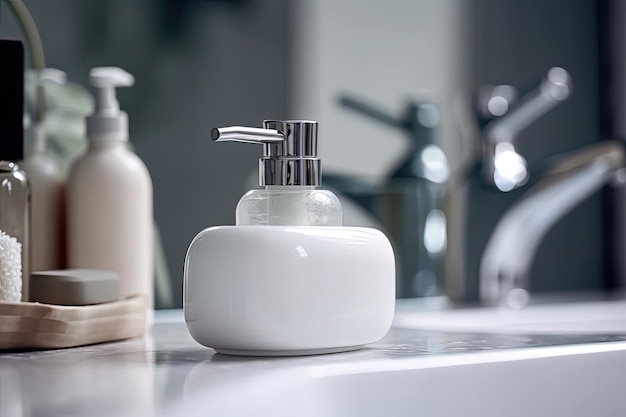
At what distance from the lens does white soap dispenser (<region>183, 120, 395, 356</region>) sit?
1.60 ft

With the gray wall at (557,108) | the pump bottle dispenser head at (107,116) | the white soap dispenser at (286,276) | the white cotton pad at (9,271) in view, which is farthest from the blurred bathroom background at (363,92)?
the white soap dispenser at (286,276)

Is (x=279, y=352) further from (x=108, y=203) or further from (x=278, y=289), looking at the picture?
(x=108, y=203)

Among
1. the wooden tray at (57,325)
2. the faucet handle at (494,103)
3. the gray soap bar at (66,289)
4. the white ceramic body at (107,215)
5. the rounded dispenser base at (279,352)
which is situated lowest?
the rounded dispenser base at (279,352)

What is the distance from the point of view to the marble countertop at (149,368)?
380 mm

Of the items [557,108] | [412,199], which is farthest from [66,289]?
[557,108]

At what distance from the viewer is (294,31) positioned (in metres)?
1.09

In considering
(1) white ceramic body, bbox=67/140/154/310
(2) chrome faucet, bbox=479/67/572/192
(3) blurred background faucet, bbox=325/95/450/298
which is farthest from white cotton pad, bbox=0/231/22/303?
(2) chrome faucet, bbox=479/67/572/192

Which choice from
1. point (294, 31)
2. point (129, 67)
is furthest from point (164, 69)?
point (294, 31)

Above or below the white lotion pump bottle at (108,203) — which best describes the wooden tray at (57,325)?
below

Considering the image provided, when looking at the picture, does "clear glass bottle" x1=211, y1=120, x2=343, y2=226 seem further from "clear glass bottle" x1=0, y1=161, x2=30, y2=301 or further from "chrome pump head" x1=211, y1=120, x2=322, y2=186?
"clear glass bottle" x1=0, y1=161, x2=30, y2=301

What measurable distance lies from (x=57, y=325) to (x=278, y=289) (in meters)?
0.16

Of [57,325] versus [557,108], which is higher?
[557,108]

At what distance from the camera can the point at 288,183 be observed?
21.0 inches

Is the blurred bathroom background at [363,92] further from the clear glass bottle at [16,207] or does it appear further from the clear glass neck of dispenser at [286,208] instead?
the clear glass neck of dispenser at [286,208]
